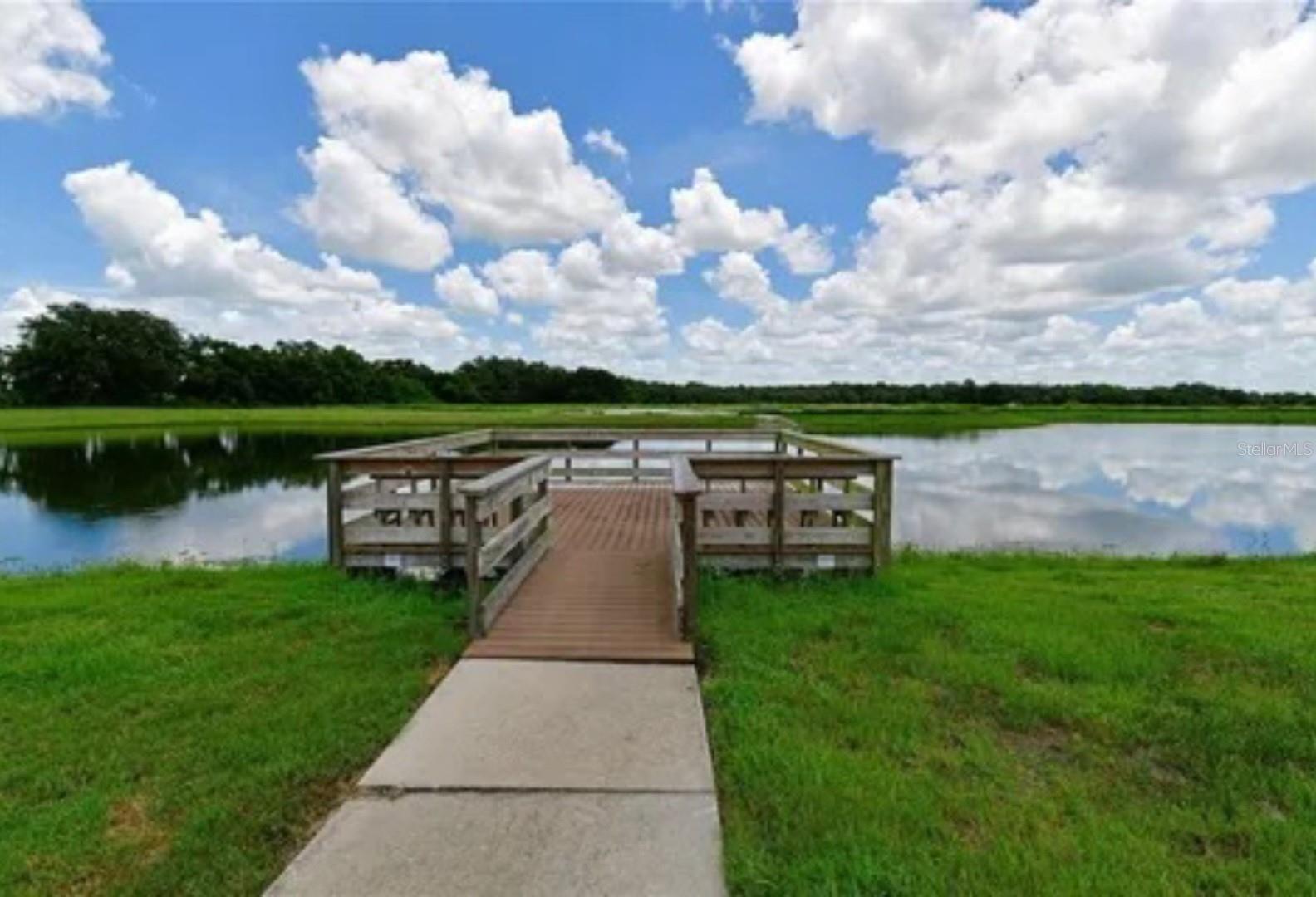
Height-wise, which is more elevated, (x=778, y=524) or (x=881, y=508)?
(x=881, y=508)

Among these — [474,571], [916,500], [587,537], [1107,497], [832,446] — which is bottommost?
[1107,497]

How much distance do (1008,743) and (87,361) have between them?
4007 inches

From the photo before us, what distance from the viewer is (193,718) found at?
14.5 feet

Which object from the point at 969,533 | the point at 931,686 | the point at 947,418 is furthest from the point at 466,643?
the point at 947,418

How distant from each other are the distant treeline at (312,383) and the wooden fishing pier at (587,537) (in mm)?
95141

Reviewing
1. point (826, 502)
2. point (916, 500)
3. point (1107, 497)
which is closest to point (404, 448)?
point (826, 502)

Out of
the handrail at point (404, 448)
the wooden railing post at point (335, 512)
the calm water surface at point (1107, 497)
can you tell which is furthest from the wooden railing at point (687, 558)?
the calm water surface at point (1107, 497)

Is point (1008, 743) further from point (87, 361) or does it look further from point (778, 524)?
point (87, 361)

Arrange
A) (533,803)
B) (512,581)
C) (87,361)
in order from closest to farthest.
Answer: (533,803), (512,581), (87,361)

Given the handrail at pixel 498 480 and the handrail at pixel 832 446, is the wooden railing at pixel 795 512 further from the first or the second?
the handrail at pixel 498 480

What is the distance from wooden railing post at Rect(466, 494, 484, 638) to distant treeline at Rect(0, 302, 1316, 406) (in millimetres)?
97791

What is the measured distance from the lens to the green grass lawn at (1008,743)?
118 inches

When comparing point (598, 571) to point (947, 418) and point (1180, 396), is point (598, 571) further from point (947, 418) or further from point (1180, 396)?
point (1180, 396)

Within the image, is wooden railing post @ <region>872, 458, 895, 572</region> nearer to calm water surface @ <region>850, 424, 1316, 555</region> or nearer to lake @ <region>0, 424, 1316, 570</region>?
lake @ <region>0, 424, 1316, 570</region>
